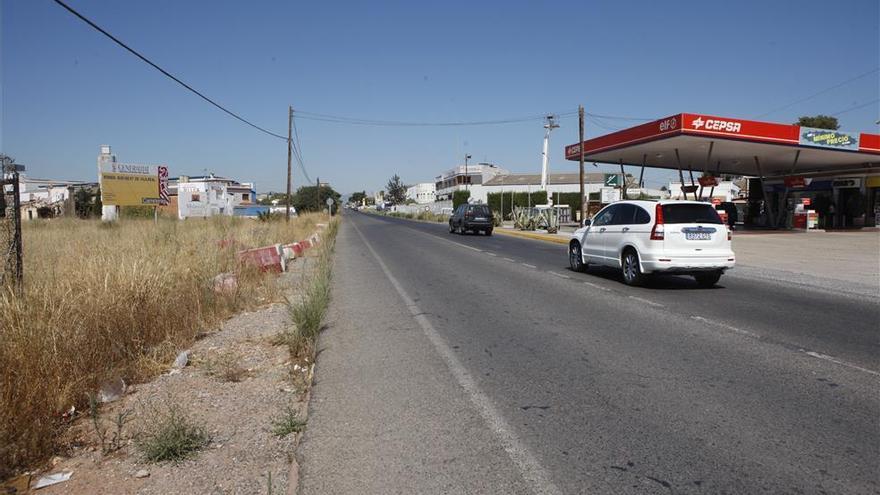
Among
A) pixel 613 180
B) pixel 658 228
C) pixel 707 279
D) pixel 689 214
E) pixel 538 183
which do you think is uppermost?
pixel 538 183

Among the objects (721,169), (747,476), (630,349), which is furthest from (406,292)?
(721,169)

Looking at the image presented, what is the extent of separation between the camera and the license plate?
11430 millimetres

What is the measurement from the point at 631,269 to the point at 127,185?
44.6 m

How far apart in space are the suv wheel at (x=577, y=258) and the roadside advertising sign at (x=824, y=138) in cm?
2038

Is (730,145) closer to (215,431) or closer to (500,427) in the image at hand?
(500,427)

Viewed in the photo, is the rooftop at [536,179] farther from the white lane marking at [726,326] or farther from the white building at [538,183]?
the white lane marking at [726,326]

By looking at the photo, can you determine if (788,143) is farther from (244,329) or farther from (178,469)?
(178,469)

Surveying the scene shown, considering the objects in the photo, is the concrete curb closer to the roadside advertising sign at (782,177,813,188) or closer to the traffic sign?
the traffic sign

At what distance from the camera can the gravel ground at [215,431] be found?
3.59m

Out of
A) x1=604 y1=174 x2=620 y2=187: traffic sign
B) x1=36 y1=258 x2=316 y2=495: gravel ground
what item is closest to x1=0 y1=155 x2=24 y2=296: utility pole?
x1=36 y1=258 x2=316 y2=495: gravel ground

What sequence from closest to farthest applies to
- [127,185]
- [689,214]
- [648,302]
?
[648,302] < [689,214] < [127,185]

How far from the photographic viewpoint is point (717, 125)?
87.4 ft

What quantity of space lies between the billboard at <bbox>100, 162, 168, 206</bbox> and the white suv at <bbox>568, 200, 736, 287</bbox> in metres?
39.8

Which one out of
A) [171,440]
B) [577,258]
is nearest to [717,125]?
[577,258]
